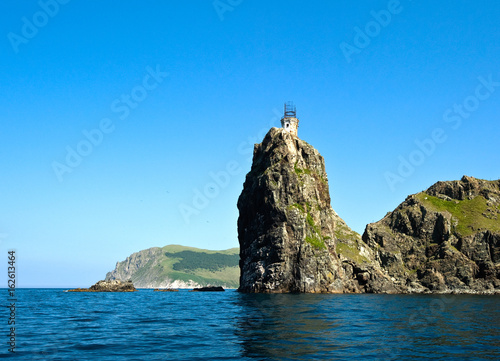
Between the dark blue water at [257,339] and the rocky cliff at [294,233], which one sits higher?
the rocky cliff at [294,233]

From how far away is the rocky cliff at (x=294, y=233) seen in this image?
5871 inches

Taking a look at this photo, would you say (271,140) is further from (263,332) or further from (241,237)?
(263,332)

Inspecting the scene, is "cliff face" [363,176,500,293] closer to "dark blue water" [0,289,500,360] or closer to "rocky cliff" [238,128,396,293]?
"rocky cliff" [238,128,396,293]

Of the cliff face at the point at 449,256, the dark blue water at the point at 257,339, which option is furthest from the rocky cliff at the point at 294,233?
the dark blue water at the point at 257,339

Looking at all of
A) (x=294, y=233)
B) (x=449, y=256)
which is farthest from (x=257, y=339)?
(x=449, y=256)

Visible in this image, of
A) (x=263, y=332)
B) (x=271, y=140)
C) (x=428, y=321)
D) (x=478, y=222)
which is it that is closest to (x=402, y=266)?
(x=478, y=222)

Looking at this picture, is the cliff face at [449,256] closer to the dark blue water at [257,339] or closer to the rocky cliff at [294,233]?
the rocky cliff at [294,233]

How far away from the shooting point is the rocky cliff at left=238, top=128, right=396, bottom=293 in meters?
149

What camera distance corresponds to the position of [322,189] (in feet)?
588

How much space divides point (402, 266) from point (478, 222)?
39.8m

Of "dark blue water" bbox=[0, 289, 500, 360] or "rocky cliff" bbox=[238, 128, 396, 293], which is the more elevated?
"rocky cliff" bbox=[238, 128, 396, 293]

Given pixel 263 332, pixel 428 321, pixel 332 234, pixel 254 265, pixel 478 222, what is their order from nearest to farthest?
pixel 263 332 < pixel 428 321 < pixel 254 265 < pixel 332 234 < pixel 478 222

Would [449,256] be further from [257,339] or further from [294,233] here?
[257,339]

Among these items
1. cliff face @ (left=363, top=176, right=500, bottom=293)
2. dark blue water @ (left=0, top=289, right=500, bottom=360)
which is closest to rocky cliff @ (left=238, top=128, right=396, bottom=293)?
cliff face @ (left=363, top=176, right=500, bottom=293)
